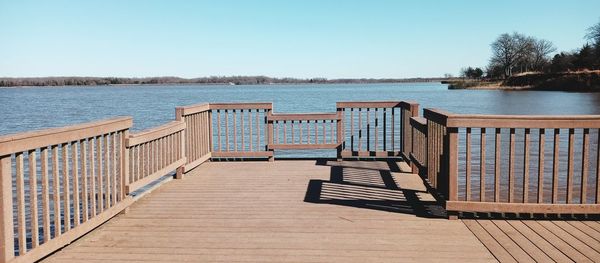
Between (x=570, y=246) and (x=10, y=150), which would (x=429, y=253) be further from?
(x=10, y=150)

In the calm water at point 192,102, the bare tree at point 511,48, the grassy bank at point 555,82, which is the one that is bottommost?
the calm water at point 192,102

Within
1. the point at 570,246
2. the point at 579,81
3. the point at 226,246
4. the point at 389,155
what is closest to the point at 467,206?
the point at 570,246

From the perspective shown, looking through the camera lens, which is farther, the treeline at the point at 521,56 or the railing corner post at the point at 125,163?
the treeline at the point at 521,56

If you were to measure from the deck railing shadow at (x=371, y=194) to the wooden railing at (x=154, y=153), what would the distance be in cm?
172

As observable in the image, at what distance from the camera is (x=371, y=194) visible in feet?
20.5

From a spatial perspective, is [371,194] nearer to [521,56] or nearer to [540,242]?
[540,242]

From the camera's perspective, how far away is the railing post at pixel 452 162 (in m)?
4.93

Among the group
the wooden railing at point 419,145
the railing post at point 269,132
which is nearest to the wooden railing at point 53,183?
the wooden railing at point 419,145

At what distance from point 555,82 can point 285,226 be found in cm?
8063

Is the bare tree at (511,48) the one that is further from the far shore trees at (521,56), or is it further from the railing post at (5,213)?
the railing post at (5,213)

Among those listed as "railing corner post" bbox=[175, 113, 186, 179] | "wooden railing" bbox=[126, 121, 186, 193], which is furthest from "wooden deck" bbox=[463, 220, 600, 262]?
"railing corner post" bbox=[175, 113, 186, 179]

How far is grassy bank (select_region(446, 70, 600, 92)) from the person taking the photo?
230ft

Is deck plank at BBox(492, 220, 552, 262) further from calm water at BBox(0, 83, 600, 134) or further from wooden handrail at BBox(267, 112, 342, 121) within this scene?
calm water at BBox(0, 83, 600, 134)

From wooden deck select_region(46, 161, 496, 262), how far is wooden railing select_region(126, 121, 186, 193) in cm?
26
